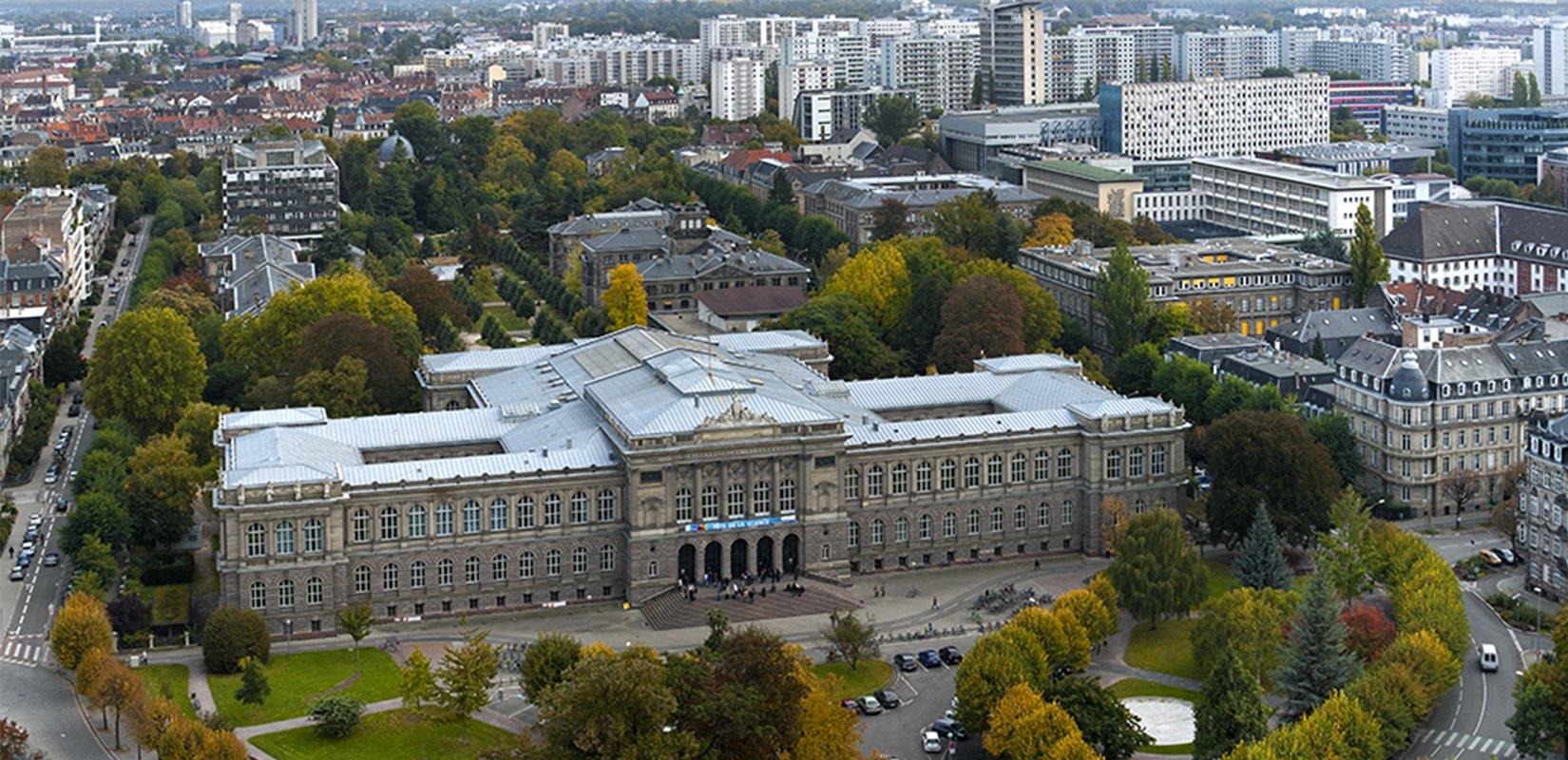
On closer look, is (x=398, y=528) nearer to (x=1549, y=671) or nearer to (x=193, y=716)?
(x=193, y=716)

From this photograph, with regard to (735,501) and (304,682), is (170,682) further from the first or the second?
(735,501)

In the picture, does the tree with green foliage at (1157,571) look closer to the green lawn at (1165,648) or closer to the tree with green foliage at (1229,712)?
the green lawn at (1165,648)

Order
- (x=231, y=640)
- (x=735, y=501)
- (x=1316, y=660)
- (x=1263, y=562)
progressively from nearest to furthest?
(x=1316, y=660) → (x=231, y=640) → (x=1263, y=562) → (x=735, y=501)

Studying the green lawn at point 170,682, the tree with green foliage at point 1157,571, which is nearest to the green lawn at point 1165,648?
the tree with green foliage at point 1157,571

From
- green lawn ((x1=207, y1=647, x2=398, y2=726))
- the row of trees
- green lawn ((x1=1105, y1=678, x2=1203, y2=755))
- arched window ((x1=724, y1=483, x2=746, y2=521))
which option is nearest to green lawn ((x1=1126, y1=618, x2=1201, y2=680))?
green lawn ((x1=1105, y1=678, x2=1203, y2=755))

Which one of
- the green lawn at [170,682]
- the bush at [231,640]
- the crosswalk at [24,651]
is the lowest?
the green lawn at [170,682]

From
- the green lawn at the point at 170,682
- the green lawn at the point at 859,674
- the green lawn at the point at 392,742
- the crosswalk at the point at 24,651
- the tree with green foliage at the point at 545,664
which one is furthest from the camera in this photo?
the crosswalk at the point at 24,651

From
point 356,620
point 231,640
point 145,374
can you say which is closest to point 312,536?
point 356,620
